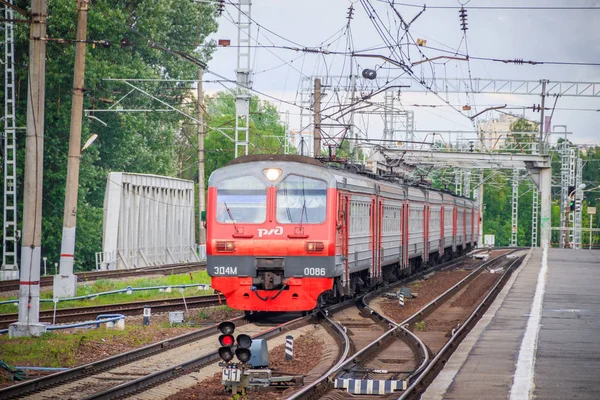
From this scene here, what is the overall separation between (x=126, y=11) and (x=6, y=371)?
34.5m

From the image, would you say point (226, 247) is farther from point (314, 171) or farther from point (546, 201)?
point (546, 201)

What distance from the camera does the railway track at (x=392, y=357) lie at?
36.8 feet

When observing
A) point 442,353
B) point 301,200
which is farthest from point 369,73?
point 442,353

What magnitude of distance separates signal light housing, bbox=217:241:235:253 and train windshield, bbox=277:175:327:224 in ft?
3.23

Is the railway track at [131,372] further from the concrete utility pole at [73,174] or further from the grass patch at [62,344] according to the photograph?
the concrete utility pole at [73,174]

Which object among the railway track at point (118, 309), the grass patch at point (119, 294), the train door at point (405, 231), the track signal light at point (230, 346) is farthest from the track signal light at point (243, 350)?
the train door at point (405, 231)

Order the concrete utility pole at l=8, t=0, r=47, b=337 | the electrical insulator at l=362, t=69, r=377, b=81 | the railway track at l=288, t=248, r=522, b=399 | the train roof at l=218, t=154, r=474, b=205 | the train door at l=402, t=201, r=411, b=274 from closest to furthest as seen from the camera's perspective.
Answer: the railway track at l=288, t=248, r=522, b=399 → the concrete utility pole at l=8, t=0, r=47, b=337 → the train roof at l=218, t=154, r=474, b=205 → the train door at l=402, t=201, r=411, b=274 → the electrical insulator at l=362, t=69, r=377, b=81

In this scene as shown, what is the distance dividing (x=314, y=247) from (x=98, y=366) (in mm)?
5905

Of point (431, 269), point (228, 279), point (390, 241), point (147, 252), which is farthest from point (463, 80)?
point (228, 279)

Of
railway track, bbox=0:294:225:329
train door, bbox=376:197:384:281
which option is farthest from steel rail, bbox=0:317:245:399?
train door, bbox=376:197:384:281

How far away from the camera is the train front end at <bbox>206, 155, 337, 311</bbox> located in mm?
17719

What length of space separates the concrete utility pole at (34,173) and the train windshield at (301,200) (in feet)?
14.2

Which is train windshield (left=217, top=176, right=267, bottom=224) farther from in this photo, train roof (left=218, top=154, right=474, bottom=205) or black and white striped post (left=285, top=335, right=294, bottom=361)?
black and white striped post (left=285, top=335, right=294, bottom=361)

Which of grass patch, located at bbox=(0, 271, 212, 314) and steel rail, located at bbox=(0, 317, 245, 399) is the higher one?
grass patch, located at bbox=(0, 271, 212, 314)
